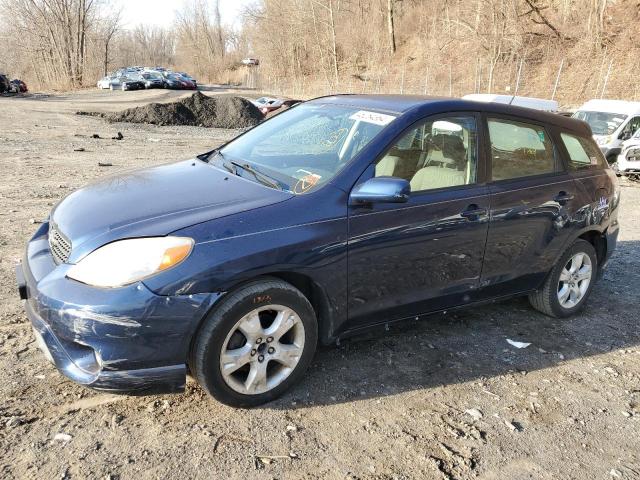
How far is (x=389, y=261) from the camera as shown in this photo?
3.43 metres

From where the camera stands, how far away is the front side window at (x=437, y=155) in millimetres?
3559

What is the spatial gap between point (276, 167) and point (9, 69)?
7954 cm

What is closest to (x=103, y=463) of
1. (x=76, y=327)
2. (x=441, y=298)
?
(x=76, y=327)

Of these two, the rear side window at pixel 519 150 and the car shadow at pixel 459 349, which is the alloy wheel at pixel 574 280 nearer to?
the car shadow at pixel 459 349

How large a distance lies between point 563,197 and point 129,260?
329 centimetres

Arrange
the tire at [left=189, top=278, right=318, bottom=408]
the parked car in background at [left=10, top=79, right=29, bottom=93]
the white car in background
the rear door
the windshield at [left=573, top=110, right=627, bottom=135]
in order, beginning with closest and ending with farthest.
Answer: the tire at [left=189, top=278, right=318, bottom=408] < the rear door < the windshield at [left=573, top=110, right=627, bottom=135] < the parked car in background at [left=10, top=79, right=29, bottom=93] < the white car in background

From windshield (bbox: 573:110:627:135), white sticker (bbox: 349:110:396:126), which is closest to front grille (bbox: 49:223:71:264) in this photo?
→ white sticker (bbox: 349:110:396:126)

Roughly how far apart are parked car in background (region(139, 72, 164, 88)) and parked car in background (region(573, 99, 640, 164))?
39562mm

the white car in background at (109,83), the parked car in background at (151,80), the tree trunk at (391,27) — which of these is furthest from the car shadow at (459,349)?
the white car in background at (109,83)

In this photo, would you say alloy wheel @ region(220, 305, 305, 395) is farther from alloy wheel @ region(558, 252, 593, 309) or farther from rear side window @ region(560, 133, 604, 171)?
rear side window @ region(560, 133, 604, 171)

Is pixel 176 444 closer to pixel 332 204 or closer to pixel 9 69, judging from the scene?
pixel 332 204

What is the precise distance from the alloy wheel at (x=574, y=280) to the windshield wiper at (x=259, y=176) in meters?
2.62

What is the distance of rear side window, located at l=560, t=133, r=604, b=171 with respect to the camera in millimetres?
4480

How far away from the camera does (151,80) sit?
4706 centimetres
